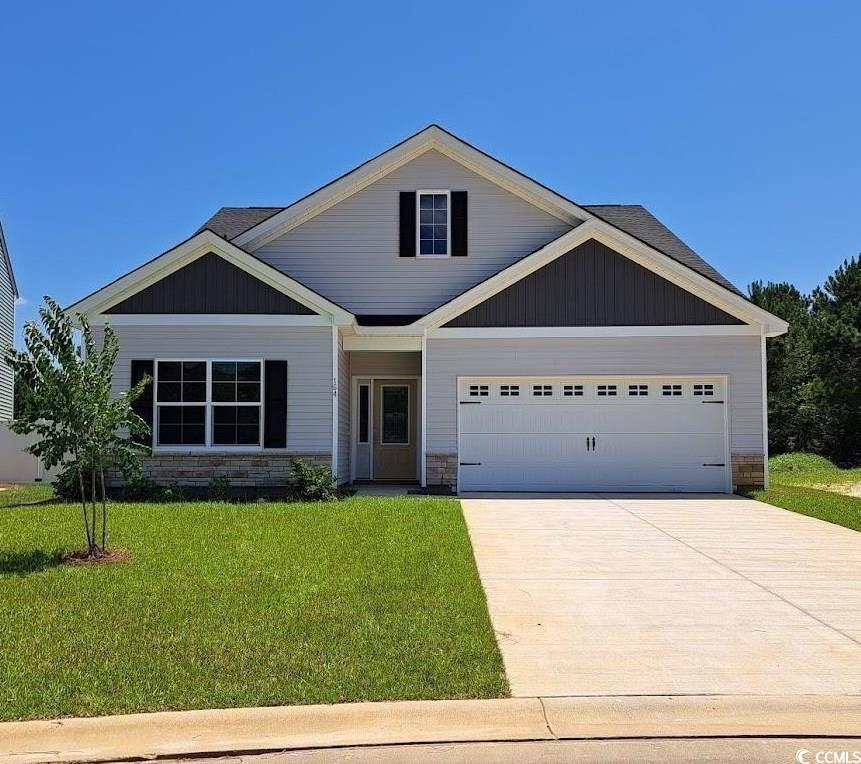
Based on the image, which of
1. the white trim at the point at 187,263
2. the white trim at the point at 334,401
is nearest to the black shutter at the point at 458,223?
the white trim at the point at 187,263

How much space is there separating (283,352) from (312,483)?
A: 263 cm

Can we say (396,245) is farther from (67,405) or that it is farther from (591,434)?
(67,405)

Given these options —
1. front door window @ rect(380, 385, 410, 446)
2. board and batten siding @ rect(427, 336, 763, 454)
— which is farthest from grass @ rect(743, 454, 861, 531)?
front door window @ rect(380, 385, 410, 446)

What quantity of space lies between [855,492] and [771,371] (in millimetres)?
14445

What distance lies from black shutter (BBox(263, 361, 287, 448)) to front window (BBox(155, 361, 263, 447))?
0.13 m

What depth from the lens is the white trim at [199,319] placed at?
15039 millimetres

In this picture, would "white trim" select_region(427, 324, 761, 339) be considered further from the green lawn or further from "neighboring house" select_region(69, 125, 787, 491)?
the green lawn

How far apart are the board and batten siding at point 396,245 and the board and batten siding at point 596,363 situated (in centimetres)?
206

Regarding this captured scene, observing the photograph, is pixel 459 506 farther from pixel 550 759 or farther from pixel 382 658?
pixel 550 759

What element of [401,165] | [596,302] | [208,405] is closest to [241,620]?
[208,405]

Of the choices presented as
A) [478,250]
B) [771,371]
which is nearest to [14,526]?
[478,250]

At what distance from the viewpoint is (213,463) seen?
1502cm

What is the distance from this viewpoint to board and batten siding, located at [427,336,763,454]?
1585cm

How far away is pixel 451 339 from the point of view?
52.5ft
